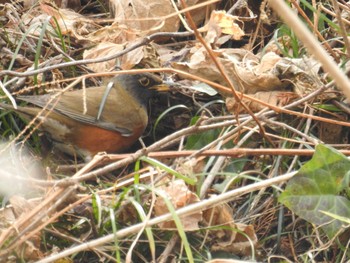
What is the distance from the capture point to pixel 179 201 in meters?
3.50

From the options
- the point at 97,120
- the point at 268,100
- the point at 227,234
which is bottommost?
the point at 97,120

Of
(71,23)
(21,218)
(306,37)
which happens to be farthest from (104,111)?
(306,37)

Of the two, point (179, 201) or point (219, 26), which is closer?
point (179, 201)

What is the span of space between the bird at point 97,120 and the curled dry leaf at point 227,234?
1595 millimetres

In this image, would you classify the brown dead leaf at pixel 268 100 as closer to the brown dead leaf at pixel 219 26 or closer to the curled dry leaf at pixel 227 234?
the brown dead leaf at pixel 219 26

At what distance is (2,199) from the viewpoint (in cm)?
388

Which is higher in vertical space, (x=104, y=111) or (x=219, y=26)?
(x=219, y=26)

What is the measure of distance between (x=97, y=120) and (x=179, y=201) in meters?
1.87

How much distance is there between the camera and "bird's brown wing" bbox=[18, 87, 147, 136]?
5.12 m

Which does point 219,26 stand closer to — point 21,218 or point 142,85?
point 142,85

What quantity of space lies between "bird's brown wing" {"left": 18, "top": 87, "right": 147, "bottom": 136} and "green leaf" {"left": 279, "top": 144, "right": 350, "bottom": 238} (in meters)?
1.82

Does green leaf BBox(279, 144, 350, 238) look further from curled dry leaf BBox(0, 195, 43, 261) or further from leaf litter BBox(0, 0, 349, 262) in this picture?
curled dry leaf BBox(0, 195, 43, 261)

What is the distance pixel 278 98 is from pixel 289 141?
433 millimetres

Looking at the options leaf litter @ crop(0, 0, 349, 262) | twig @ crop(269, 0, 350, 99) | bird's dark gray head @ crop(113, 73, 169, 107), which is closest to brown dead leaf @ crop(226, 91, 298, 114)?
leaf litter @ crop(0, 0, 349, 262)
